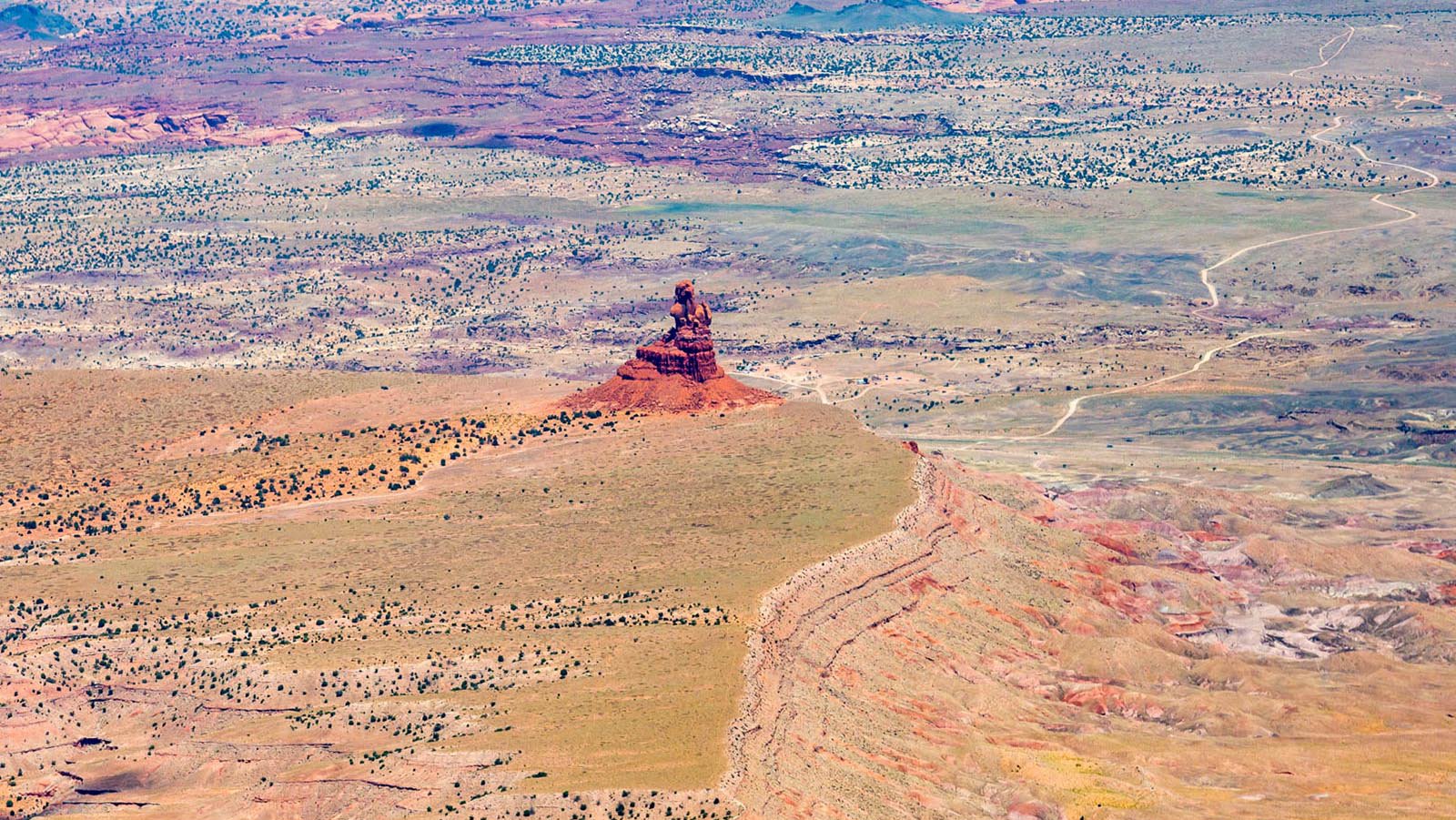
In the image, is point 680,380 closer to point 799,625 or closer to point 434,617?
point 434,617

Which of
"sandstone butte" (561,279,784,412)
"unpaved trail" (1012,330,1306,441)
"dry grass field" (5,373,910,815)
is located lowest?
"unpaved trail" (1012,330,1306,441)

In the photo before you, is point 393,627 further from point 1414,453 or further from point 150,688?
point 1414,453

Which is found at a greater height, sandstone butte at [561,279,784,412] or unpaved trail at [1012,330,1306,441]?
sandstone butte at [561,279,784,412]

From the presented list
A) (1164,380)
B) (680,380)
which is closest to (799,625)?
(680,380)

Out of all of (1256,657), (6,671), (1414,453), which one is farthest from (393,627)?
(1414,453)

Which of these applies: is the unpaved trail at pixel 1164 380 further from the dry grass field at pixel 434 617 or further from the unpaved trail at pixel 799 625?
the unpaved trail at pixel 799 625

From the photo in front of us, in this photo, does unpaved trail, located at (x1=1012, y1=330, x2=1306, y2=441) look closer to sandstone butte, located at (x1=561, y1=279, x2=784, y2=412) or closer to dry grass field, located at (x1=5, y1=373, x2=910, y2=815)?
sandstone butte, located at (x1=561, y1=279, x2=784, y2=412)

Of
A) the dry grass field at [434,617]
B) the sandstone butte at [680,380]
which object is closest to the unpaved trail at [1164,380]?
the sandstone butte at [680,380]

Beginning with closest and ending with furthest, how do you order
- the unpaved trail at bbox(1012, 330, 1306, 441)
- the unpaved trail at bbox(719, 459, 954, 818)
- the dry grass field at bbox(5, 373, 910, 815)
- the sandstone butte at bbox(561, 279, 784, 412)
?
the unpaved trail at bbox(719, 459, 954, 818) < the dry grass field at bbox(5, 373, 910, 815) < the sandstone butte at bbox(561, 279, 784, 412) < the unpaved trail at bbox(1012, 330, 1306, 441)

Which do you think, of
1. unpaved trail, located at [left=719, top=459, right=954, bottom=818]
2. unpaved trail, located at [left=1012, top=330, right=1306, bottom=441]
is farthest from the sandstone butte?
unpaved trail, located at [left=1012, top=330, right=1306, bottom=441]
